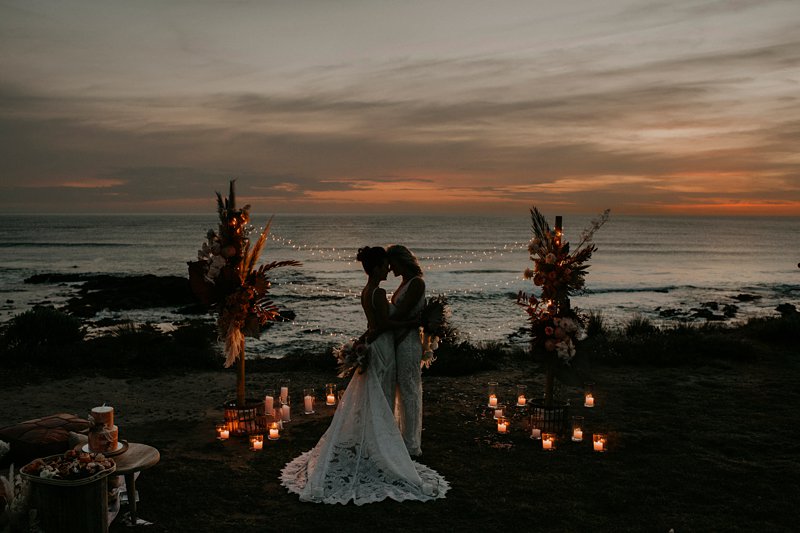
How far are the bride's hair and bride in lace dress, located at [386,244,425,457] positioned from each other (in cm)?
2

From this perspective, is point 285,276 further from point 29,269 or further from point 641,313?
point 641,313

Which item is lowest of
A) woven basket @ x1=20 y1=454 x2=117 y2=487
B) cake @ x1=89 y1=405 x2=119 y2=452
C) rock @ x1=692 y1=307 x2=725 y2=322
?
rock @ x1=692 y1=307 x2=725 y2=322

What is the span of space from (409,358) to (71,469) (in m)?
4.30

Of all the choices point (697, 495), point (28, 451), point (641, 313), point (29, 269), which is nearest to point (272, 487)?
point (28, 451)

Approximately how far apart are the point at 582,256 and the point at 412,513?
4.36m

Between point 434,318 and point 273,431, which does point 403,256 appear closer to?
point 434,318

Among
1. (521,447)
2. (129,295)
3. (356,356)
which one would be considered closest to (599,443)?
(521,447)

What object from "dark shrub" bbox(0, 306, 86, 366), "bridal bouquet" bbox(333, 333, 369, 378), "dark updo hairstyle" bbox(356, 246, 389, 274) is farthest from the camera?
"dark shrub" bbox(0, 306, 86, 366)

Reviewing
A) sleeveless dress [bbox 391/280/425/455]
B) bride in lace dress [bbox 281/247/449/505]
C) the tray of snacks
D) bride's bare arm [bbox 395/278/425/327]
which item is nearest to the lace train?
bride in lace dress [bbox 281/247/449/505]

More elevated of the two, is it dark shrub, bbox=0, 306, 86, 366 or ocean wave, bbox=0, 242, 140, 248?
ocean wave, bbox=0, 242, 140, 248

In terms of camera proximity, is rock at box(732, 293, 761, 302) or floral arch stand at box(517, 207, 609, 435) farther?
rock at box(732, 293, 761, 302)

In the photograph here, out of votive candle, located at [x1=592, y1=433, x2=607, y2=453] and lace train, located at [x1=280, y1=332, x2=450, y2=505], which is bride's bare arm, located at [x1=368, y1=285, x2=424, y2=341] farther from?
votive candle, located at [x1=592, y1=433, x2=607, y2=453]

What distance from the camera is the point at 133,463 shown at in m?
6.25

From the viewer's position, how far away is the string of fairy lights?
24.9 meters
